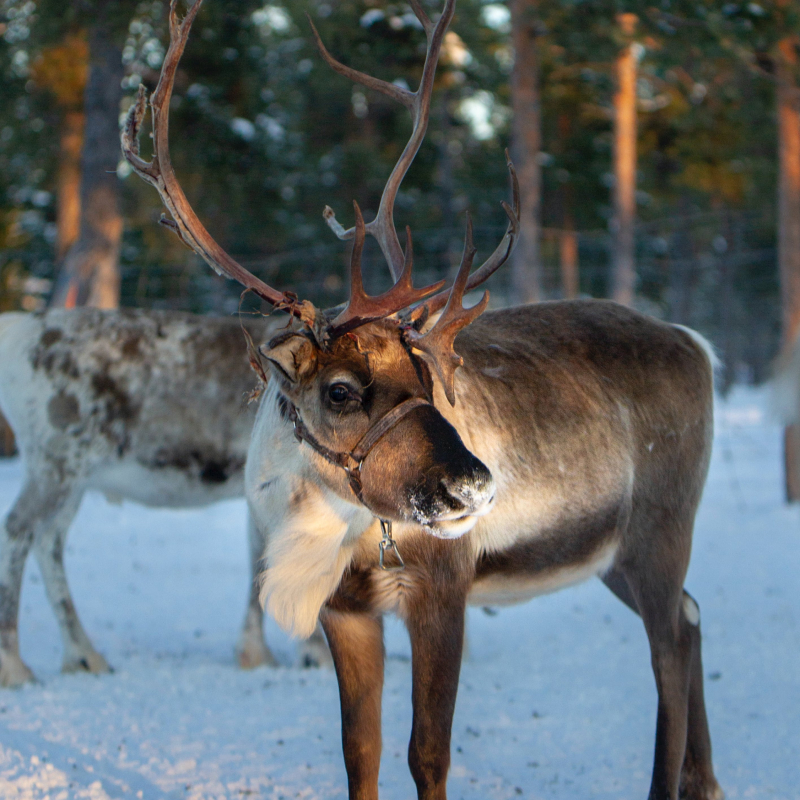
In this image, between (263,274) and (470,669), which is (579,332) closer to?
(470,669)

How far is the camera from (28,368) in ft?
17.5

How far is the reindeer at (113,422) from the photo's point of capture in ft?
16.9

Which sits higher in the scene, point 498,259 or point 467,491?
point 498,259

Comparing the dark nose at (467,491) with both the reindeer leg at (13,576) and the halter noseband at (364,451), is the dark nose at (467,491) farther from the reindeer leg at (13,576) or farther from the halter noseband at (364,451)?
the reindeer leg at (13,576)

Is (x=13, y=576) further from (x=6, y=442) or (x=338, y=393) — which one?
(x=6, y=442)

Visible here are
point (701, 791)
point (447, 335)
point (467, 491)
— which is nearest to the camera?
point (467, 491)

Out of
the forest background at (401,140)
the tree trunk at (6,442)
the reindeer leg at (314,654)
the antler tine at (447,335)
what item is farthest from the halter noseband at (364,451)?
the tree trunk at (6,442)

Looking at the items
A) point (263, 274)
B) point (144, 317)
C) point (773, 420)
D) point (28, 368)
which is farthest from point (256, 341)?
point (263, 274)

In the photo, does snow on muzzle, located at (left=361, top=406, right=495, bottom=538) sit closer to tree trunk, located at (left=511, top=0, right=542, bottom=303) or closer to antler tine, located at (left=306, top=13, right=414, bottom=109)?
antler tine, located at (left=306, top=13, right=414, bottom=109)

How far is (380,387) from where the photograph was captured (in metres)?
2.71

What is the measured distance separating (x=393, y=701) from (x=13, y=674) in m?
2.10

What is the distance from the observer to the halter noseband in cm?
266

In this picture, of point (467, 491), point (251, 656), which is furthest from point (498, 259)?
point (251, 656)

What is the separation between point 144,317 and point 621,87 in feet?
30.3
